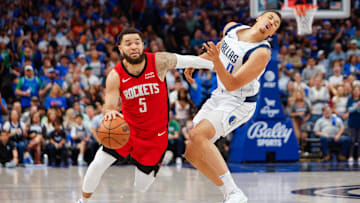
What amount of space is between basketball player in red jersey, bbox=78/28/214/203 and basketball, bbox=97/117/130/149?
0.33 metres

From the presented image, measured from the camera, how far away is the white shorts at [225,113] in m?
6.10

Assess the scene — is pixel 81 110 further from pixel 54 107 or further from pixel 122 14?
pixel 122 14

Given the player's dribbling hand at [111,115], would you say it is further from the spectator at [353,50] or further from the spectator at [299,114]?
the spectator at [353,50]

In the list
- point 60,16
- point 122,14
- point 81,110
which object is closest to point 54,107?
point 81,110

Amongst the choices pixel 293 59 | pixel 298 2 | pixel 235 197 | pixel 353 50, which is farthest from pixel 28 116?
pixel 353 50

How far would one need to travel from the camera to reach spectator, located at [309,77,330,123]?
46.2ft

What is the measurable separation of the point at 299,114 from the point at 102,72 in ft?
16.8

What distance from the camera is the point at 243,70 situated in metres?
5.70

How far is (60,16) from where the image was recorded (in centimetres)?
1675

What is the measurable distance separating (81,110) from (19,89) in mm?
1653

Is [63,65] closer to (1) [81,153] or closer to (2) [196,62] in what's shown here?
(1) [81,153]

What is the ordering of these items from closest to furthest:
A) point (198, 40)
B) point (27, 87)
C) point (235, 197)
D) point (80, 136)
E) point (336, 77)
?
1. point (235, 197)
2. point (80, 136)
3. point (27, 87)
4. point (336, 77)
5. point (198, 40)

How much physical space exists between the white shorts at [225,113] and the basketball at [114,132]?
126cm

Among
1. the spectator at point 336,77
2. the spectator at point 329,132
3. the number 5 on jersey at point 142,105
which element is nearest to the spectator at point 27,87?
the spectator at point 329,132
